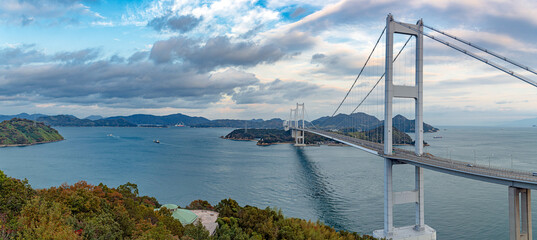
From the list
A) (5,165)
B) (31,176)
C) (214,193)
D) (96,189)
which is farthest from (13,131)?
(96,189)

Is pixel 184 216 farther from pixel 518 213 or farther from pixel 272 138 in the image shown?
pixel 272 138

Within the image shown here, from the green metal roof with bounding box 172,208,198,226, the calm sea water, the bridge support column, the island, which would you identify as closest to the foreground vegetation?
the green metal roof with bounding box 172,208,198,226

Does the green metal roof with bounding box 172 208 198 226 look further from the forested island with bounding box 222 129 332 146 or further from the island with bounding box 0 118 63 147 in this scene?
the island with bounding box 0 118 63 147

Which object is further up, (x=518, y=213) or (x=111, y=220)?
(x=518, y=213)

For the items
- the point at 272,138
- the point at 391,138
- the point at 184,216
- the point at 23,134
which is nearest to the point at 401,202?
the point at 391,138

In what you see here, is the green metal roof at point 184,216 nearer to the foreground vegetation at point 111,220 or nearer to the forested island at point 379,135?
the foreground vegetation at point 111,220
